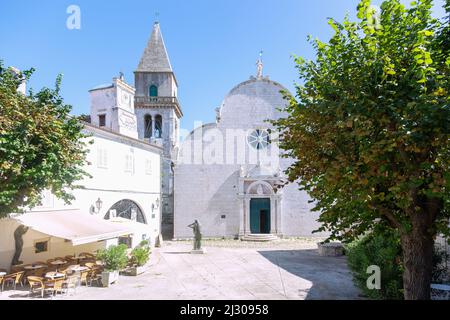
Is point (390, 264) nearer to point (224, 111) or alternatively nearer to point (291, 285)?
point (291, 285)

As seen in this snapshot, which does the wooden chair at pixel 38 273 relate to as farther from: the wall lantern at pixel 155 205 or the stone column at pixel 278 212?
the stone column at pixel 278 212

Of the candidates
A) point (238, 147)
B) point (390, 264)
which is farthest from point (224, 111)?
point (390, 264)

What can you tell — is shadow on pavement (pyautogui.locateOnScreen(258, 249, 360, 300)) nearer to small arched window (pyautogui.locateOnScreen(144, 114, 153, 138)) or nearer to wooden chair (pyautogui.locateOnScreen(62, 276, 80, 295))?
wooden chair (pyautogui.locateOnScreen(62, 276, 80, 295))

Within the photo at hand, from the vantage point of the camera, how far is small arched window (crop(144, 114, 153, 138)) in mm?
36531

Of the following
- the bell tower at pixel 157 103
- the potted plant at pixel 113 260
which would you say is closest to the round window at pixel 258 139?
the bell tower at pixel 157 103

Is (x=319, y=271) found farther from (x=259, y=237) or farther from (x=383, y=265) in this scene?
(x=259, y=237)

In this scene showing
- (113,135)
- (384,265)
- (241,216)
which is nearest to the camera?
(384,265)

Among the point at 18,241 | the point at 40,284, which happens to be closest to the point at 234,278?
the point at 40,284

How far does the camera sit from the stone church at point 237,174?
29.1 meters

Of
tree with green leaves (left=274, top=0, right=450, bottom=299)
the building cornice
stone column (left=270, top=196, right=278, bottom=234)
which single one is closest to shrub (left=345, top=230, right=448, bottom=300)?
tree with green leaves (left=274, top=0, right=450, bottom=299)

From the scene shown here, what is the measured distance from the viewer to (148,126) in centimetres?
3706

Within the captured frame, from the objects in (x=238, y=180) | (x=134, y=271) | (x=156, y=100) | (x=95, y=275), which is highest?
(x=156, y=100)

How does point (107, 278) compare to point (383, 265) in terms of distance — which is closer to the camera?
point (383, 265)

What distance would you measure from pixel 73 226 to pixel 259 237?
17153 millimetres
